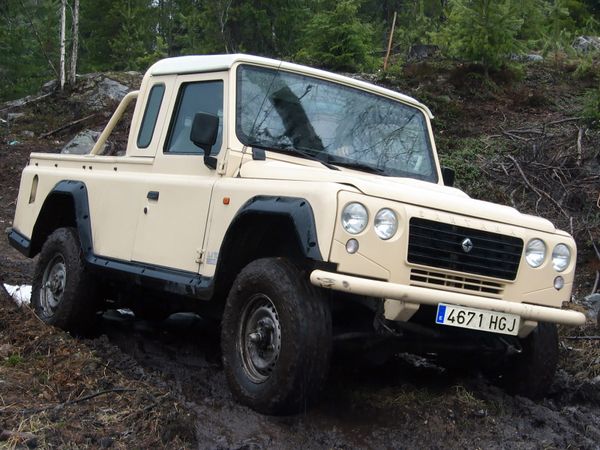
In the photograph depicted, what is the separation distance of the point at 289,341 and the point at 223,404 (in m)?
0.80

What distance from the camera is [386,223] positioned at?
4152 millimetres

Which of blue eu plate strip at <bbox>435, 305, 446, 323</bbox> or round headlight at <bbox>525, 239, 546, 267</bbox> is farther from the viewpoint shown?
round headlight at <bbox>525, 239, 546, 267</bbox>

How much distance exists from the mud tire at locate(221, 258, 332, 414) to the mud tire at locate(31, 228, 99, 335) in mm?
2166

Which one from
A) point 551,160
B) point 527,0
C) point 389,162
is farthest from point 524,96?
point 389,162

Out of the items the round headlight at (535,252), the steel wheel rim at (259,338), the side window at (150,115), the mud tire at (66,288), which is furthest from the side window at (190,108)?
the round headlight at (535,252)

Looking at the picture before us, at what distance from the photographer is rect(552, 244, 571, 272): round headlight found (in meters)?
4.72

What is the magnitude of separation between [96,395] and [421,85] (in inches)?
459

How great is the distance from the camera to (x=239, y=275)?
4.53 meters

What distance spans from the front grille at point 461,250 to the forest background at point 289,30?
897 centimetres

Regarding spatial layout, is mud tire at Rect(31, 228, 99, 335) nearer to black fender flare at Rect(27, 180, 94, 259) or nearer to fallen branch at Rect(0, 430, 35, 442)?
black fender flare at Rect(27, 180, 94, 259)

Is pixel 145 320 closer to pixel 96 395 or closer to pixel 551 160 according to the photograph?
pixel 96 395

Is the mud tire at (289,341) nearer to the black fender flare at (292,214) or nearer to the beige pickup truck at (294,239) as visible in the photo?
the beige pickup truck at (294,239)

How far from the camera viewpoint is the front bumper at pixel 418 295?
389cm

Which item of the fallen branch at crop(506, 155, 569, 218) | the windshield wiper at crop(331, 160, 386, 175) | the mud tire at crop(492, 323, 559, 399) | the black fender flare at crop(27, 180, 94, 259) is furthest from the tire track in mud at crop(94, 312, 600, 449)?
the fallen branch at crop(506, 155, 569, 218)
